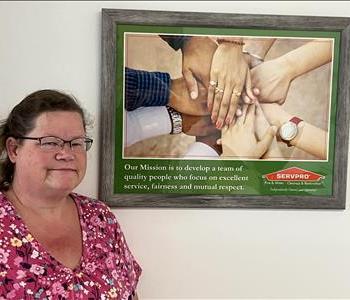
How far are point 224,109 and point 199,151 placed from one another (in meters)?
0.17

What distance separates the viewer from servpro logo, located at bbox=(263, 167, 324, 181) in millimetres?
1721

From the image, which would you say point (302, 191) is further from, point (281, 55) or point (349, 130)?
point (281, 55)

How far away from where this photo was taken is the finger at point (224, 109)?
169 cm

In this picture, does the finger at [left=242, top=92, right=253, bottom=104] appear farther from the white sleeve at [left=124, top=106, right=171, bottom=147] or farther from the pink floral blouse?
the pink floral blouse

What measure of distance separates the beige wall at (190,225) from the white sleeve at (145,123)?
11cm

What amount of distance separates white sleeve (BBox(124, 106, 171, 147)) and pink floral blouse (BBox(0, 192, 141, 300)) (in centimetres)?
26

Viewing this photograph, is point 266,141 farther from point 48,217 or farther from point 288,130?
point 48,217

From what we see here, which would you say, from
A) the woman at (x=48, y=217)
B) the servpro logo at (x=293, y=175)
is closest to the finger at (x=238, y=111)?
the servpro logo at (x=293, y=175)

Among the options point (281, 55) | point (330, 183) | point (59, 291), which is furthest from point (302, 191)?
point (59, 291)

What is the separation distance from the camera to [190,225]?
1.73 metres

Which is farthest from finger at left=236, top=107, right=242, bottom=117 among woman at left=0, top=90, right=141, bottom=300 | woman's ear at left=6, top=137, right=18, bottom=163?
woman's ear at left=6, top=137, right=18, bottom=163

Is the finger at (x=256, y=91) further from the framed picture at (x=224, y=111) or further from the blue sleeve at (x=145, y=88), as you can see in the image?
the blue sleeve at (x=145, y=88)

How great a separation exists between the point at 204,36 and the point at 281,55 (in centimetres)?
27

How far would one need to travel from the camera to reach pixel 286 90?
5.59 ft
